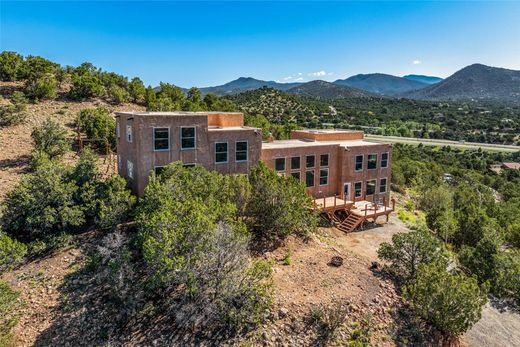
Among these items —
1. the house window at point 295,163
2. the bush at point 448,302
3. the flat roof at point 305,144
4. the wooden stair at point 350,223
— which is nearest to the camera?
the bush at point 448,302

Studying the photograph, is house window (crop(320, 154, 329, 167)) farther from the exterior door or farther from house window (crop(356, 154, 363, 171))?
house window (crop(356, 154, 363, 171))

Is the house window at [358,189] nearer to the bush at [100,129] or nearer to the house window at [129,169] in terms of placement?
the house window at [129,169]

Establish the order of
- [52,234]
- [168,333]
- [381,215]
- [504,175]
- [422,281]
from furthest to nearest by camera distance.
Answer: [504,175] → [381,215] → [52,234] → [422,281] → [168,333]

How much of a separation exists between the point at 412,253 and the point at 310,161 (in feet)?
30.1

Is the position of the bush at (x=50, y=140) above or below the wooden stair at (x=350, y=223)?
above

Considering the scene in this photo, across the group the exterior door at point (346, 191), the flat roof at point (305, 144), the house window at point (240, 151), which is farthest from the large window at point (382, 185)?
the house window at point (240, 151)

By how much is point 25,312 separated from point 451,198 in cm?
3388

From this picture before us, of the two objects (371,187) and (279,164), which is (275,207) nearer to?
(279,164)

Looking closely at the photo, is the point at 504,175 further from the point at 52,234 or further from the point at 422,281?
the point at 52,234

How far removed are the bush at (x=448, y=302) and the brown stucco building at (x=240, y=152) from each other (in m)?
11.1

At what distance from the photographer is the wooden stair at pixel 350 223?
2172 centimetres

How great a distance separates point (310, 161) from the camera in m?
23.3

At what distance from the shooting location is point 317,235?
64.8 feet

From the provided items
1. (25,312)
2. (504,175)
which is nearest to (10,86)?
(25,312)
